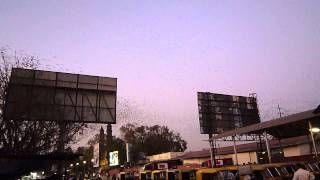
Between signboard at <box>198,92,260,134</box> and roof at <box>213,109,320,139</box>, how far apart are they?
8399 millimetres

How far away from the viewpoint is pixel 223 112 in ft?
141

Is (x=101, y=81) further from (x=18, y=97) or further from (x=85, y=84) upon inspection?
(x=18, y=97)

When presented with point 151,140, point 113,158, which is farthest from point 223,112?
point 151,140

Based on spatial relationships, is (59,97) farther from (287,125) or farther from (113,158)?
(113,158)

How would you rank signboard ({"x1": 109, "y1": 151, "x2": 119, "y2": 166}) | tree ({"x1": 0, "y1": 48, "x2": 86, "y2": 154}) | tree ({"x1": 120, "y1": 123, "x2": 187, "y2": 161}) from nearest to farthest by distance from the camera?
tree ({"x1": 0, "y1": 48, "x2": 86, "y2": 154}) < signboard ({"x1": 109, "y1": 151, "x2": 119, "y2": 166}) < tree ({"x1": 120, "y1": 123, "x2": 187, "y2": 161})

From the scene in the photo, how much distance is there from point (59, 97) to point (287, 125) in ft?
57.7

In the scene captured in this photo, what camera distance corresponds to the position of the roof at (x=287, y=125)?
21841mm

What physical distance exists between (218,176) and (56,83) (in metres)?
13.4

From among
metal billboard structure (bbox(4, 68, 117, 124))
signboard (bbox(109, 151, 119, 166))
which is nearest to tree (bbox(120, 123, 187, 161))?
signboard (bbox(109, 151, 119, 166))

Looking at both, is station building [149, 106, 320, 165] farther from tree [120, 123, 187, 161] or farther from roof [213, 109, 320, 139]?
tree [120, 123, 187, 161]

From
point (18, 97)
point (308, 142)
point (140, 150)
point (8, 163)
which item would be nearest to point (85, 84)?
point (18, 97)

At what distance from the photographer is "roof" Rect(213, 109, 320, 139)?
2184 centimetres

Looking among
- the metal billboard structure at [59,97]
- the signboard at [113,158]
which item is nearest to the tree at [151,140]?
the signboard at [113,158]

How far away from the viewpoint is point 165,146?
86.2 m
